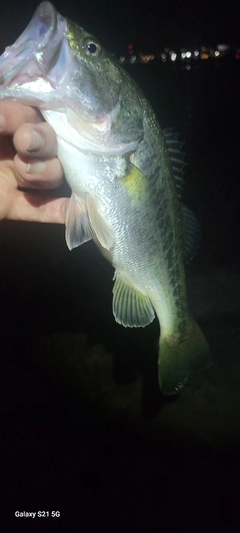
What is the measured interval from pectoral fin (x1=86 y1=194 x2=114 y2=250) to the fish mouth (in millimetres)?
465

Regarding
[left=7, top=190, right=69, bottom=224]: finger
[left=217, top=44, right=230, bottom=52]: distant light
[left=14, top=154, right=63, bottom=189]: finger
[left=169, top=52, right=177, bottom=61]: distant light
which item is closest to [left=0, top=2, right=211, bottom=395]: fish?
[left=14, top=154, right=63, bottom=189]: finger

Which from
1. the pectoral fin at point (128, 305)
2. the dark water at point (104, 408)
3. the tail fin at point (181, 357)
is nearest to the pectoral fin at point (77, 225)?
the pectoral fin at point (128, 305)

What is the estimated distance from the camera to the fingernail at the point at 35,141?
149 cm

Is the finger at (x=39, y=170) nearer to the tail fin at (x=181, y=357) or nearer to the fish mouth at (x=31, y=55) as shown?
the fish mouth at (x=31, y=55)

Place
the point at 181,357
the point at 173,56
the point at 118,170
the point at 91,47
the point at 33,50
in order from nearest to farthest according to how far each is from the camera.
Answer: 1. the point at 33,50
2. the point at 91,47
3. the point at 118,170
4. the point at 181,357
5. the point at 173,56

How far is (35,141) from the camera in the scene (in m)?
1.50

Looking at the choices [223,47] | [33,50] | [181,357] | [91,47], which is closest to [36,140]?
[33,50]

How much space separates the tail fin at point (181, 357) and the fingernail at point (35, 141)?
3.77 feet

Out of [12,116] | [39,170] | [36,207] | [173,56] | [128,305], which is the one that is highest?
[173,56]

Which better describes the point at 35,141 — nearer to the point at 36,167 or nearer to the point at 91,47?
the point at 36,167

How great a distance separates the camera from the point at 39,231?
5172 mm

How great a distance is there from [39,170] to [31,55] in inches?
20.1

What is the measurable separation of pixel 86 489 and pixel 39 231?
3.34m

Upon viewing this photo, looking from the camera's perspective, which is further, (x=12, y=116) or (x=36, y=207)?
(x=36, y=207)
